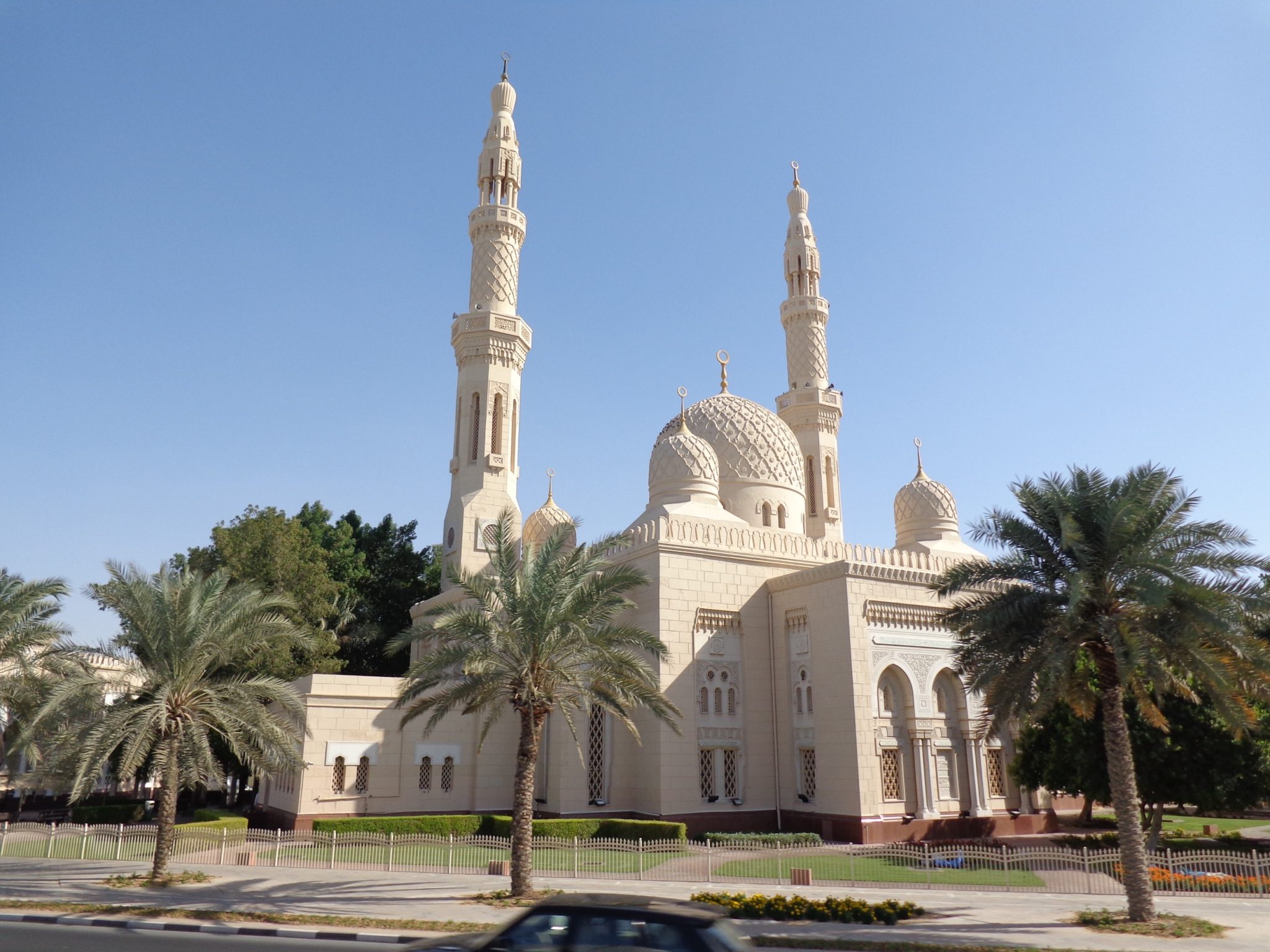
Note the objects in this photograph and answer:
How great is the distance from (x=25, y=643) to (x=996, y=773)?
2290 centimetres

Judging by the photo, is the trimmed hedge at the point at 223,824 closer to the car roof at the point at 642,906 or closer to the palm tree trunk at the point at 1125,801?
the car roof at the point at 642,906

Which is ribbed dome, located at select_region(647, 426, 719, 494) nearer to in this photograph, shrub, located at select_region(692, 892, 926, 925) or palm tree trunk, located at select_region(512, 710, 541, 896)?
palm tree trunk, located at select_region(512, 710, 541, 896)

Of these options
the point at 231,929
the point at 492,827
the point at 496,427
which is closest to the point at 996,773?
the point at 492,827

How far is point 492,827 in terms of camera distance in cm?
2214

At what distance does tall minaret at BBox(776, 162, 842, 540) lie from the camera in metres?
34.3

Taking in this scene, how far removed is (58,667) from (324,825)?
661 centimetres

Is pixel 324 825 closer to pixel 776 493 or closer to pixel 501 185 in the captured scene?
pixel 776 493

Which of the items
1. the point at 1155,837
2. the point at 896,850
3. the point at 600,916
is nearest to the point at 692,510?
the point at 896,850

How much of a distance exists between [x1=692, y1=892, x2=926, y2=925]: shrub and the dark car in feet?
23.2

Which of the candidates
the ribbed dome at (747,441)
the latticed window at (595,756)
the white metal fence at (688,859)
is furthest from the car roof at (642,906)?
the ribbed dome at (747,441)

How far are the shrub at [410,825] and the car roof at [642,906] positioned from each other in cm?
1527

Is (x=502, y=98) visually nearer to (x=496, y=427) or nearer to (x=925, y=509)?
(x=496, y=427)

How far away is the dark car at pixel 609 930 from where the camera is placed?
621 cm

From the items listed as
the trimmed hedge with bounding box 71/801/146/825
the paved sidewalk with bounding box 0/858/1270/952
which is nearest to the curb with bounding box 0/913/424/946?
the paved sidewalk with bounding box 0/858/1270/952
